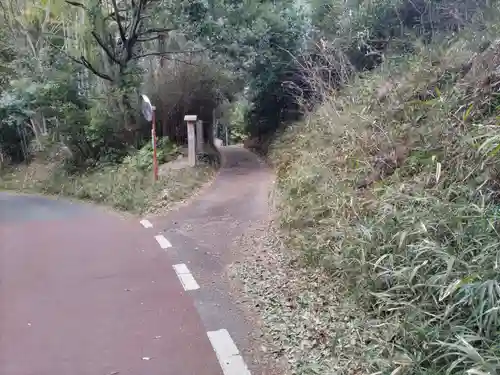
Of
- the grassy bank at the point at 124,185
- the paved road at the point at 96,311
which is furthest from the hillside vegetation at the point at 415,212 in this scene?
the grassy bank at the point at 124,185

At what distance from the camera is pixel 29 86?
16484 mm

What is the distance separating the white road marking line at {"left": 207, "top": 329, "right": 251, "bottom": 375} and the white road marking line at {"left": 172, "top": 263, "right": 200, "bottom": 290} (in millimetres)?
1077

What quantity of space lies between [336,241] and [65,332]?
2.52 m

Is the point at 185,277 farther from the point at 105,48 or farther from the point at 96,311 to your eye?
the point at 105,48

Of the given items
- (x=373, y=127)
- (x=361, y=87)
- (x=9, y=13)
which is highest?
(x=9, y=13)

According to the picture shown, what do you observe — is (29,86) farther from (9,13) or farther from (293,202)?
(293,202)

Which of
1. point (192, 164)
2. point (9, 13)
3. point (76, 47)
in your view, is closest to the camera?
point (192, 164)

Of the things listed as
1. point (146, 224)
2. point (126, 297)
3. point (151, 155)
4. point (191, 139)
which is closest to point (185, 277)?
point (126, 297)

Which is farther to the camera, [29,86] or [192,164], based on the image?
[29,86]

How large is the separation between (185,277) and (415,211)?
2.57 meters

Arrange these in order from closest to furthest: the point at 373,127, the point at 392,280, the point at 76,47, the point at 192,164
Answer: the point at 392,280 < the point at 373,127 < the point at 192,164 < the point at 76,47

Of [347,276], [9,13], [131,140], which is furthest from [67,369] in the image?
[9,13]

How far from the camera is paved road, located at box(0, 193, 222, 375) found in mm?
3312

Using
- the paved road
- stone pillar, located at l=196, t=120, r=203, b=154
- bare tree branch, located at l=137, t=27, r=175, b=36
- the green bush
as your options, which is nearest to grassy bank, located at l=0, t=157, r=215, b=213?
the green bush
